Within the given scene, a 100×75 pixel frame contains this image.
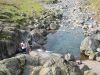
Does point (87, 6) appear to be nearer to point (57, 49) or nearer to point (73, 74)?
point (57, 49)

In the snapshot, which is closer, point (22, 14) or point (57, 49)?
point (57, 49)

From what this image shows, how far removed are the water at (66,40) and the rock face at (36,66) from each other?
17.1 metres

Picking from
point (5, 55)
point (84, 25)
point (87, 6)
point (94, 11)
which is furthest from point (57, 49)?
point (87, 6)

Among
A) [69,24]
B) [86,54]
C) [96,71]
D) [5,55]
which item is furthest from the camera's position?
[69,24]

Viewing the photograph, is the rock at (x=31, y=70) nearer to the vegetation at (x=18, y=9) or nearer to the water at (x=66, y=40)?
the water at (x=66, y=40)

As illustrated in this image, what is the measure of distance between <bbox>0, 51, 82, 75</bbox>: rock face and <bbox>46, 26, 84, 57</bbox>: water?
1709 cm

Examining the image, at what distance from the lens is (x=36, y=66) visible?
112 ft

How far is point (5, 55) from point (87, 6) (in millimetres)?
48063

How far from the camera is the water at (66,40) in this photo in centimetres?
5497

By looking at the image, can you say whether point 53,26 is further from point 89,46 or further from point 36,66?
point 36,66

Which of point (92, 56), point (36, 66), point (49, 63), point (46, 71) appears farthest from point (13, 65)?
point (92, 56)

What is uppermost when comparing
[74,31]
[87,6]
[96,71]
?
[87,6]

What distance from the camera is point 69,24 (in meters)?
73.3

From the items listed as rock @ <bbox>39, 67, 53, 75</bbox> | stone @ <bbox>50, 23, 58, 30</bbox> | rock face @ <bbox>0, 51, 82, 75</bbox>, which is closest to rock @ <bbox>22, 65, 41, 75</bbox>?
rock face @ <bbox>0, 51, 82, 75</bbox>
